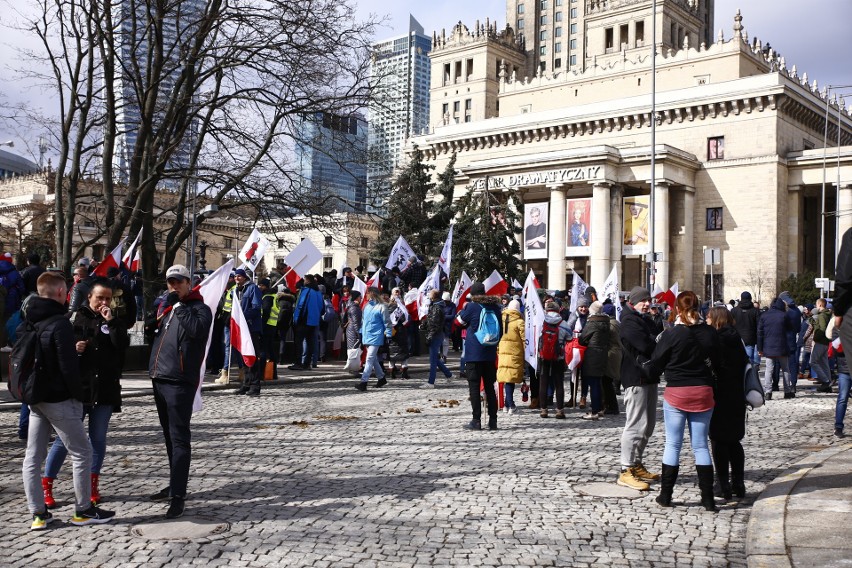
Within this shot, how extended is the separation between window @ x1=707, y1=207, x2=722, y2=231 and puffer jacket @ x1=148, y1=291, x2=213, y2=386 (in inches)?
2481

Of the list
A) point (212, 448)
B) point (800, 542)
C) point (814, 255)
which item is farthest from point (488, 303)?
point (814, 255)

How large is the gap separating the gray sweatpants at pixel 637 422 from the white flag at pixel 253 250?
35.3 feet

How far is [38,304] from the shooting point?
228 inches

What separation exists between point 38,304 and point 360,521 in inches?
110

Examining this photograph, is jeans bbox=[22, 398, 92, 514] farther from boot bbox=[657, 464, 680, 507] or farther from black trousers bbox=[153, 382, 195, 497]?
boot bbox=[657, 464, 680, 507]

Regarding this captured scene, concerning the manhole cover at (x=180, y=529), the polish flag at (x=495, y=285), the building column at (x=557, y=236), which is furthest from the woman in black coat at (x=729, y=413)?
the building column at (x=557, y=236)

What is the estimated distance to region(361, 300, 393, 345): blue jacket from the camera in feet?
48.8

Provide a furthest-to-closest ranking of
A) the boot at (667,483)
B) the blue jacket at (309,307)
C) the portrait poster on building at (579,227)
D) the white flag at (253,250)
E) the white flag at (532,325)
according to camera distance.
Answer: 1. the portrait poster on building at (579,227)
2. the blue jacket at (309,307)
3. the white flag at (253,250)
4. the white flag at (532,325)
5. the boot at (667,483)

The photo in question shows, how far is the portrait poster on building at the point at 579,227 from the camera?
6206 centimetres

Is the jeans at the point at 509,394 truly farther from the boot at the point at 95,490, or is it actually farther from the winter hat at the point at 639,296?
the boot at the point at 95,490

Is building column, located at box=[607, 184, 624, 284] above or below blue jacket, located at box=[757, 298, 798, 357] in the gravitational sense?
above

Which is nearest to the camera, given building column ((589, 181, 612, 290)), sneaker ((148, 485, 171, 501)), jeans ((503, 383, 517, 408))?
sneaker ((148, 485, 171, 501))

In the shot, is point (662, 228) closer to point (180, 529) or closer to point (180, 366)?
point (180, 366)

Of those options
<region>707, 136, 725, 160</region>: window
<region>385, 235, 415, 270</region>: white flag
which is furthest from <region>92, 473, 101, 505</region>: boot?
<region>707, 136, 725, 160</region>: window
